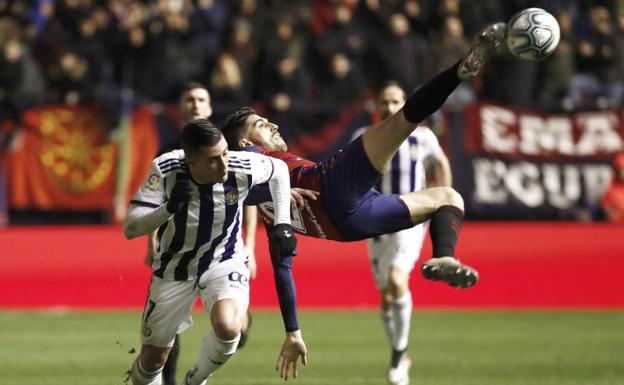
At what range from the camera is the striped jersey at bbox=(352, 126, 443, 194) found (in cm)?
1173

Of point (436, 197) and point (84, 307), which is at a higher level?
point (436, 197)

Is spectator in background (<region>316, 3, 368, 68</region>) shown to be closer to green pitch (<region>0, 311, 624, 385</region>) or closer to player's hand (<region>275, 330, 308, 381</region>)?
green pitch (<region>0, 311, 624, 385</region>)

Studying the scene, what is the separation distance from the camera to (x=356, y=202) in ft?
28.0

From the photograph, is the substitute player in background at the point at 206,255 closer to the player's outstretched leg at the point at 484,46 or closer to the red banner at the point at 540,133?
the player's outstretched leg at the point at 484,46

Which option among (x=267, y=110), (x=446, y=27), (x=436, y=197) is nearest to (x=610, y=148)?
(x=446, y=27)

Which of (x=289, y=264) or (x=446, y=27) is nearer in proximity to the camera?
(x=289, y=264)

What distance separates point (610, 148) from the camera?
1764 centimetres

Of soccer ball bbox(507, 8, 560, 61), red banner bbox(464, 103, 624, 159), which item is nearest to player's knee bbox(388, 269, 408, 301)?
soccer ball bbox(507, 8, 560, 61)

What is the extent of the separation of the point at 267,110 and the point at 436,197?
9204 millimetres

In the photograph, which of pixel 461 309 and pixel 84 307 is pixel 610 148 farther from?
pixel 84 307

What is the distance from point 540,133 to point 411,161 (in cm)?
631

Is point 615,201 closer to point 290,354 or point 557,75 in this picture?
point 557,75

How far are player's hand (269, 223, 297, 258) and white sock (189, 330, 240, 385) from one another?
0.74 m

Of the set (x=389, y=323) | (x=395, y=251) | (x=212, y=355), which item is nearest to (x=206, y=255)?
(x=212, y=355)
